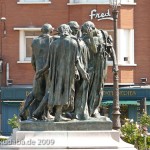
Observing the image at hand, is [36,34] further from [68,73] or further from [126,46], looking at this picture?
[68,73]

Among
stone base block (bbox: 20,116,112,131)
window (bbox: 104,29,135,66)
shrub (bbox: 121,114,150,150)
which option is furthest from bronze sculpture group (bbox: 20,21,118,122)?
window (bbox: 104,29,135,66)

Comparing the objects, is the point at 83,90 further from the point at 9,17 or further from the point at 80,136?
the point at 9,17

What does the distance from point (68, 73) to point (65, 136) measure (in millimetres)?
1460

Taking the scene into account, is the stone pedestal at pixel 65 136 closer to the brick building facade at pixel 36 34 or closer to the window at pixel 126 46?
the brick building facade at pixel 36 34

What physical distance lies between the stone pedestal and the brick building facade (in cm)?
2274

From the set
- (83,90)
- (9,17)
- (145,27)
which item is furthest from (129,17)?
(83,90)

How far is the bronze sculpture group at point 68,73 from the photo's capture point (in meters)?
20.1

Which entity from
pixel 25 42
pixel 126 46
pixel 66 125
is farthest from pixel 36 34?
pixel 66 125

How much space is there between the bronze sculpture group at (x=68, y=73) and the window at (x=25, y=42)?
21862 mm

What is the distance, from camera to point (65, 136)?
1978 centimetres

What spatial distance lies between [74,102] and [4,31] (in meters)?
23.1

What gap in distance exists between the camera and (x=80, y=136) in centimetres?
1978

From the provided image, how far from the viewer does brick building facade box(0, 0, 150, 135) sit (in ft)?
141

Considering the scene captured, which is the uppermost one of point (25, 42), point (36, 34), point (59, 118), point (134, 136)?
point (36, 34)
